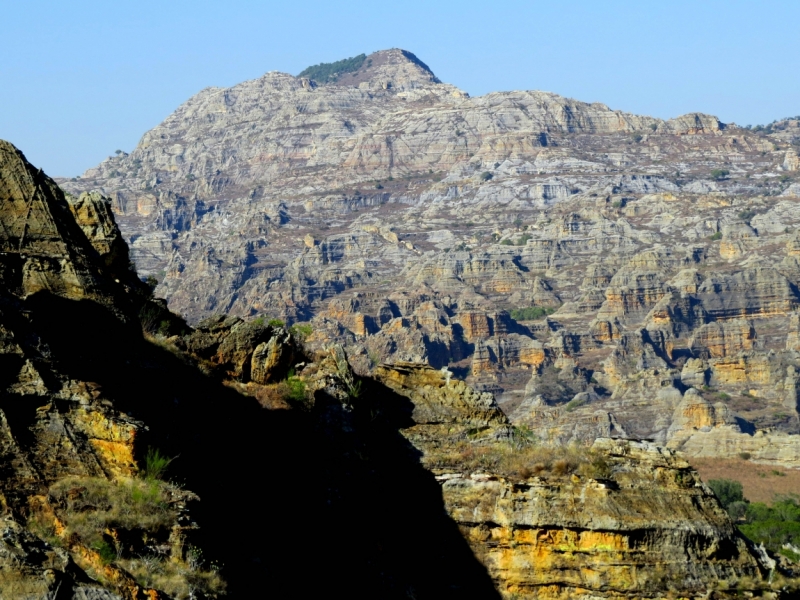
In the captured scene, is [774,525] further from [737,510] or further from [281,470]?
[281,470]

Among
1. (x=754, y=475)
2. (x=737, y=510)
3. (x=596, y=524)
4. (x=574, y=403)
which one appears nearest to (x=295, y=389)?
(x=596, y=524)

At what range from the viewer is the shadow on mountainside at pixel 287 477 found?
15.4 metres

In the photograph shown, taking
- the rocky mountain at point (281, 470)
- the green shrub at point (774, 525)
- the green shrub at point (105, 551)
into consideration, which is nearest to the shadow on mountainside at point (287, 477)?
the rocky mountain at point (281, 470)

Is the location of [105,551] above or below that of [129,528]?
below

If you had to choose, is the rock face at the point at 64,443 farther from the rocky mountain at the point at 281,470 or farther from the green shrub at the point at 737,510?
the green shrub at the point at 737,510

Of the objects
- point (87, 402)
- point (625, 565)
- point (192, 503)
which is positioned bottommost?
point (625, 565)

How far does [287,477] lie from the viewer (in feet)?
60.7

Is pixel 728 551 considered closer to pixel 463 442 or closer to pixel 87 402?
pixel 463 442

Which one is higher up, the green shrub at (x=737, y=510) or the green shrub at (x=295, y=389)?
the green shrub at (x=295, y=389)

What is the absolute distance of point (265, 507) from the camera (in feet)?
57.2

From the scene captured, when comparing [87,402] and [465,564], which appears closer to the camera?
[87,402]

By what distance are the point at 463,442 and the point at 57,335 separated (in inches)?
266

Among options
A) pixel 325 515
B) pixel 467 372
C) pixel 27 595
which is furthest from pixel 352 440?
pixel 467 372

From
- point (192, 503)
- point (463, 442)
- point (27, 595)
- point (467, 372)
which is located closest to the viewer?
point (27, 595)
